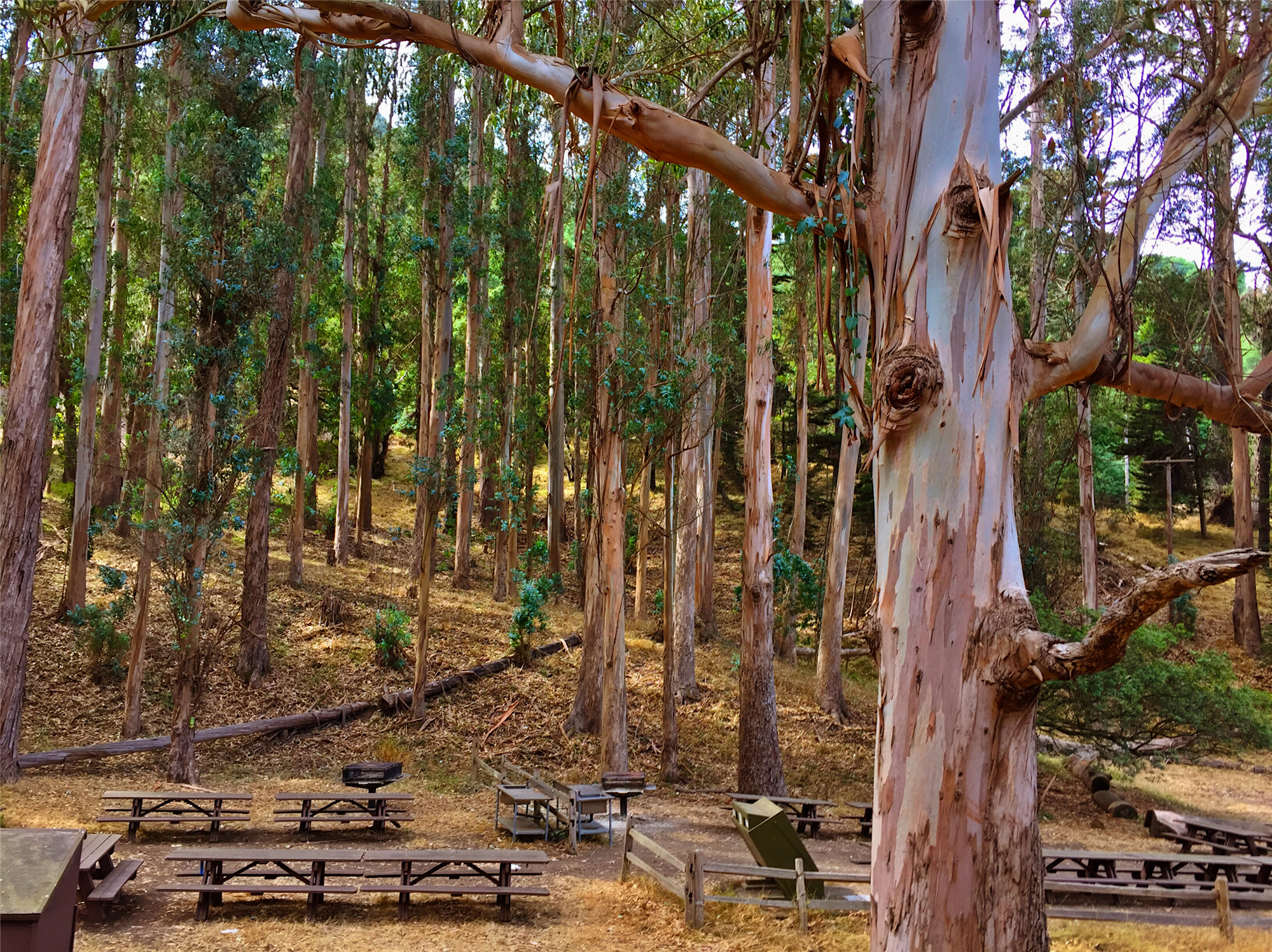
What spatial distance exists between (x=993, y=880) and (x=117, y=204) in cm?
2120

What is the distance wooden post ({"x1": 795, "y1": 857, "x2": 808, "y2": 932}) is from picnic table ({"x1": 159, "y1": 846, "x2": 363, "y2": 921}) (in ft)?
11.9

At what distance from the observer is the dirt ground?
24.2 ft

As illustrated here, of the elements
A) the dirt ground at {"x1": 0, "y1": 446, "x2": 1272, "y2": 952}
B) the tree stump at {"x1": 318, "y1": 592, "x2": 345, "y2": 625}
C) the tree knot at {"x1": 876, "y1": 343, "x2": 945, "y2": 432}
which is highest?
the tree knot at {"x1": 876, "y1": 343, "x2": 945, "y2": 432}

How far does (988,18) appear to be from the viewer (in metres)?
3.80

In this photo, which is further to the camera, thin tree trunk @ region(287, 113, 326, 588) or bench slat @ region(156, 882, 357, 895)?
thin tree trunk @ region(287, 113, 326, 588)

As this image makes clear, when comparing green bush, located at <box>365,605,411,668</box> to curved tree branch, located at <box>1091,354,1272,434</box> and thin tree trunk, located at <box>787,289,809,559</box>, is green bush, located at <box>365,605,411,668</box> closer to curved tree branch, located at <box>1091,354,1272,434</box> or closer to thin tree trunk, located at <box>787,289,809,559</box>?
thin tree trunk, located at <box>787,289,809,559</box>

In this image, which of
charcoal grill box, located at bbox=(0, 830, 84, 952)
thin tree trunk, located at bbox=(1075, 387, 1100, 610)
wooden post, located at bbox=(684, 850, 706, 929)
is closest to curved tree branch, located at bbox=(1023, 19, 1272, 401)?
charcoal grill box, located at bbox=(0, 830, 84, 952)

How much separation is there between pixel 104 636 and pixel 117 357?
8157 millimetres

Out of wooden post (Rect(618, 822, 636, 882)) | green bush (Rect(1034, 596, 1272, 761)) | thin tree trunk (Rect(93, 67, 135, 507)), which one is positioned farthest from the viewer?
thin tree trunk (Rect(93, 67, 135, 507))

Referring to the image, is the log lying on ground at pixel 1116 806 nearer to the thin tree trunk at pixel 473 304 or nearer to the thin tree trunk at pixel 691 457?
the thin tree trunk at pixel 691 457

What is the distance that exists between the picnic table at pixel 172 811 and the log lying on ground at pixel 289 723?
2159 millimetres

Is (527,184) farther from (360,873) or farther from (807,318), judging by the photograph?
(360,873)

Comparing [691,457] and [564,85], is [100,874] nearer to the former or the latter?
[564,85]

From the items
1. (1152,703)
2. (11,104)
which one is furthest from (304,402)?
(1152,703)
